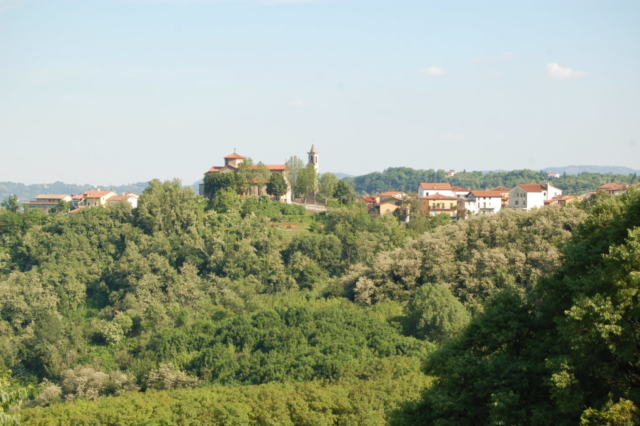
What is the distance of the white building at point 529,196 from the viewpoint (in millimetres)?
64938

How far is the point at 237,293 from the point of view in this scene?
170ft

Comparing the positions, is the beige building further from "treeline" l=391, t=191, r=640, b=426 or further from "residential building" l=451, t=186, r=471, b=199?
"treeline" l=391, t=191, r=640, b=426

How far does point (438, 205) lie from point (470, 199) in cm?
469

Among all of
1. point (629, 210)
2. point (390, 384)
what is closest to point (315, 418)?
point (390, 384)

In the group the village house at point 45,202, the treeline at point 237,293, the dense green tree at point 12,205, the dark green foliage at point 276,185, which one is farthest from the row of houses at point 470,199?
the village house at point 45,202

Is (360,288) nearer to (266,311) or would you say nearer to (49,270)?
(266,311)

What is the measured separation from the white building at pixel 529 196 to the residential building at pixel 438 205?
558cm

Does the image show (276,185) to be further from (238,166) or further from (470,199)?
(470,199)

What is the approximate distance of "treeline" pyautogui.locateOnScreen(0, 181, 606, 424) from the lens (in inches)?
1358

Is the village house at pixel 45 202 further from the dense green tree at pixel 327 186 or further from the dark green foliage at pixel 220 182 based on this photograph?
the dense green tree at pixel 327 186

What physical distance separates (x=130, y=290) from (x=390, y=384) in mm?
31872

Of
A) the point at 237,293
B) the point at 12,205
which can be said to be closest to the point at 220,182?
the point at 237,293

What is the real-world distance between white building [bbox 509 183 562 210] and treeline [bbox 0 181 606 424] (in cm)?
953

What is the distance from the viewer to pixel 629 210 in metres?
15.1
